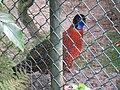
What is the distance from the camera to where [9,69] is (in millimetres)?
2666

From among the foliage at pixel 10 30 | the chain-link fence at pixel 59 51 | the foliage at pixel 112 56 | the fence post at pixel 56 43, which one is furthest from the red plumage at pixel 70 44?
the foliage at pixel 10 30

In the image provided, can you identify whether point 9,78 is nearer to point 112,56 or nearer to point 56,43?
point 56,43

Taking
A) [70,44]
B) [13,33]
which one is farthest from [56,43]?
[13,33]

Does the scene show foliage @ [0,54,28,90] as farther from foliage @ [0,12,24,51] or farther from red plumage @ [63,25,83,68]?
red plumage @ [63,25,83,68]

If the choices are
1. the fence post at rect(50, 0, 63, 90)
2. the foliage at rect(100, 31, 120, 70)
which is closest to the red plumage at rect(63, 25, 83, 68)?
the foliage at rect(100, 31, 120, 70)

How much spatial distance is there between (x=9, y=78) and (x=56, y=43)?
54 cm

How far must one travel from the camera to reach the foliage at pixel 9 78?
2539 mm

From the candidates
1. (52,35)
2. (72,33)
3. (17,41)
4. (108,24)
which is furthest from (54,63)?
(108,24)

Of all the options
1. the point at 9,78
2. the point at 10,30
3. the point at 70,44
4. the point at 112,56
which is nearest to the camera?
the point at 10,30

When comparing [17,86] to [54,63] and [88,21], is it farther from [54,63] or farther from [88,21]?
[88,21]

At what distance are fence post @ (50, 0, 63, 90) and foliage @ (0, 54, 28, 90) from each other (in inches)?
14.5

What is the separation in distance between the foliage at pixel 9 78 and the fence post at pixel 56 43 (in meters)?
0.37

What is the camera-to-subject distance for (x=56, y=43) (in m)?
2.90

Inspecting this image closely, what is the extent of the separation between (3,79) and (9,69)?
0.44ft
